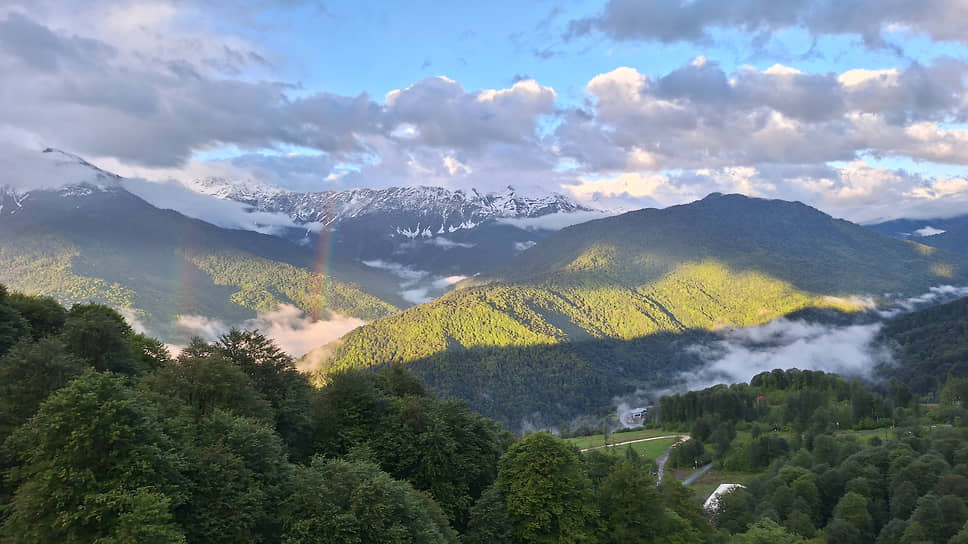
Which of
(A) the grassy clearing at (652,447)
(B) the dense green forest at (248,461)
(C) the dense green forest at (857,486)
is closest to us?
(B) the dense green forest at (248,461)

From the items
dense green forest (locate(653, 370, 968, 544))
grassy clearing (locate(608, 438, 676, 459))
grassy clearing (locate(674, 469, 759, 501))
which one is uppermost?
dense green forest (locate(653, 370, 968, 544))

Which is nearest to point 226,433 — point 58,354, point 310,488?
point 310,488

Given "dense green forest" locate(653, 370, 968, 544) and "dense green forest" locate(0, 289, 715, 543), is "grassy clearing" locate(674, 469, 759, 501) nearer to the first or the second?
"dense green forest" locate(653, 370, 968, 544)

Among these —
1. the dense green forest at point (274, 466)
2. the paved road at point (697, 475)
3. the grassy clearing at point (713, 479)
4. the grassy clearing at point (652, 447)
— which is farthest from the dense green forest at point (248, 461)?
the grassy clearing at point (652, 447)

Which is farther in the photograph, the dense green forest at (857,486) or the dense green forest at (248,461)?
the dense green forest at (857,486)

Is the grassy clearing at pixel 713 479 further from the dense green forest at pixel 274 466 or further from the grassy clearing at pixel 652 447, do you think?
the dense green forest at pixel 274 466

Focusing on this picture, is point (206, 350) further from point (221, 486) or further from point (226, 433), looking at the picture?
point (221, 486)

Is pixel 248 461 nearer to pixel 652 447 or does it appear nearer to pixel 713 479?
pixel 713 479

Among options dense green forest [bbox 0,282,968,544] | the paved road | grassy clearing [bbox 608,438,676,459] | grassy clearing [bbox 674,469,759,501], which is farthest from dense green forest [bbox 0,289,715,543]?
grassy clearing [bbox 608,438,676,459]
